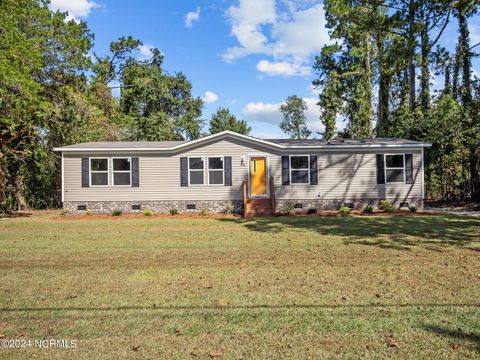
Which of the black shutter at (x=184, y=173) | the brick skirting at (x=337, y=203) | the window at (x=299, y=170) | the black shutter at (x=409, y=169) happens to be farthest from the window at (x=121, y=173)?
the black shutter at (x=409, y=169)

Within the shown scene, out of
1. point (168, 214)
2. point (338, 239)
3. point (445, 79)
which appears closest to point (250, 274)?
point (338, 239)

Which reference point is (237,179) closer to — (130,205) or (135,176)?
(135,176)

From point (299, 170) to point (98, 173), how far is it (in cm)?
890

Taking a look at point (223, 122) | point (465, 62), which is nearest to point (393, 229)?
point (465, 62)

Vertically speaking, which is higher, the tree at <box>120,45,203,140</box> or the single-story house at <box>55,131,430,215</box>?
the tree at <box>120,45,203,140</box>

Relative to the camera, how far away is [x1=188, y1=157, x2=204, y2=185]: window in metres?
15.7

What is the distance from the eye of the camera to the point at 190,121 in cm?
3622

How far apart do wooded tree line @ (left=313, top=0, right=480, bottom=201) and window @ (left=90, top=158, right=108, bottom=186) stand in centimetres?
1229

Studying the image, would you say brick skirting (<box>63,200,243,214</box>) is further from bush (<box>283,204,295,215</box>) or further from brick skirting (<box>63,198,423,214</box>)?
bush (<box>283,204,295,215</box>)

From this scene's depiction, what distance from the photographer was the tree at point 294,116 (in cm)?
5344

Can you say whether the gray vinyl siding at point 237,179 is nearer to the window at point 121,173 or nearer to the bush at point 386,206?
the window at point 121,173

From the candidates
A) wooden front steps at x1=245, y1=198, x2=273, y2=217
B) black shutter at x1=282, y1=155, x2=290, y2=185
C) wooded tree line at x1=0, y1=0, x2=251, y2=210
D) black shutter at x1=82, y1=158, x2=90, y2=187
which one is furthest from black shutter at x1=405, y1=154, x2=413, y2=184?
wooded tree line at x1=0, y1=0, x2=251, y2=210

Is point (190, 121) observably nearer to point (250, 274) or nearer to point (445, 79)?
point (445, 79)

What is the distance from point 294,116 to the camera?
54.4 m
